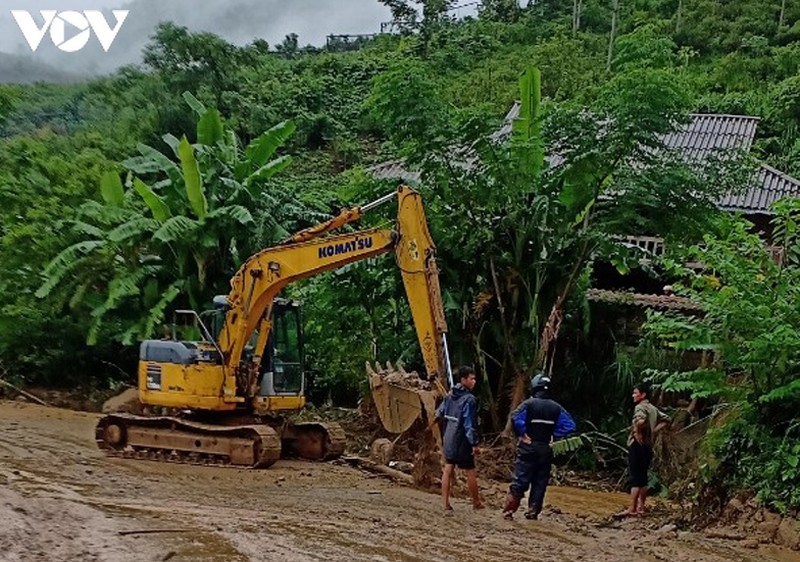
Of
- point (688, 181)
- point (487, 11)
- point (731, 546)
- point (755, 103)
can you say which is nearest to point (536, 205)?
point (688, 181)

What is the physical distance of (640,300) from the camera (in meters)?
16.0

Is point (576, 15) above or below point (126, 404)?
above

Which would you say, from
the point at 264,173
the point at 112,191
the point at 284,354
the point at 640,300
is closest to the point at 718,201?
the point at 640,300

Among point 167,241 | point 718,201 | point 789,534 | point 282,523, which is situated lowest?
point 282,523

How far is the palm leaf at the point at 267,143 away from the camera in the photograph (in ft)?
59.3

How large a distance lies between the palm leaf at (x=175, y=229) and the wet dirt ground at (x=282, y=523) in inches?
199

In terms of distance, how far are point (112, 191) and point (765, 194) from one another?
13709 millimetres

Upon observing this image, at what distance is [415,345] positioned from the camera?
53.0 ft

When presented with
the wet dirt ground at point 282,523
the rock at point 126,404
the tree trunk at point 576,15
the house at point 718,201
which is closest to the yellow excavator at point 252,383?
the wet dirt ground at point 282,523

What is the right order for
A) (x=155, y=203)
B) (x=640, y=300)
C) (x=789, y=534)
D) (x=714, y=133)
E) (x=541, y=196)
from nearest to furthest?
(x=789, y=534), (x=541, y=196), (x=640, y=300), (x=155, y=203), (x=714, y=133)

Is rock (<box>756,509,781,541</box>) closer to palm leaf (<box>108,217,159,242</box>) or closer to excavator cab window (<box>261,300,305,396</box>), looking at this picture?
excavator cab window (<box>261,300,305,396</box>)

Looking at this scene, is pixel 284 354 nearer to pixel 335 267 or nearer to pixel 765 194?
pixel 335 267

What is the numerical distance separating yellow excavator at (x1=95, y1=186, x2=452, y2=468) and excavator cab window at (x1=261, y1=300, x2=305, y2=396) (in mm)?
14

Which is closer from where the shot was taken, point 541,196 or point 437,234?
point 541,196
